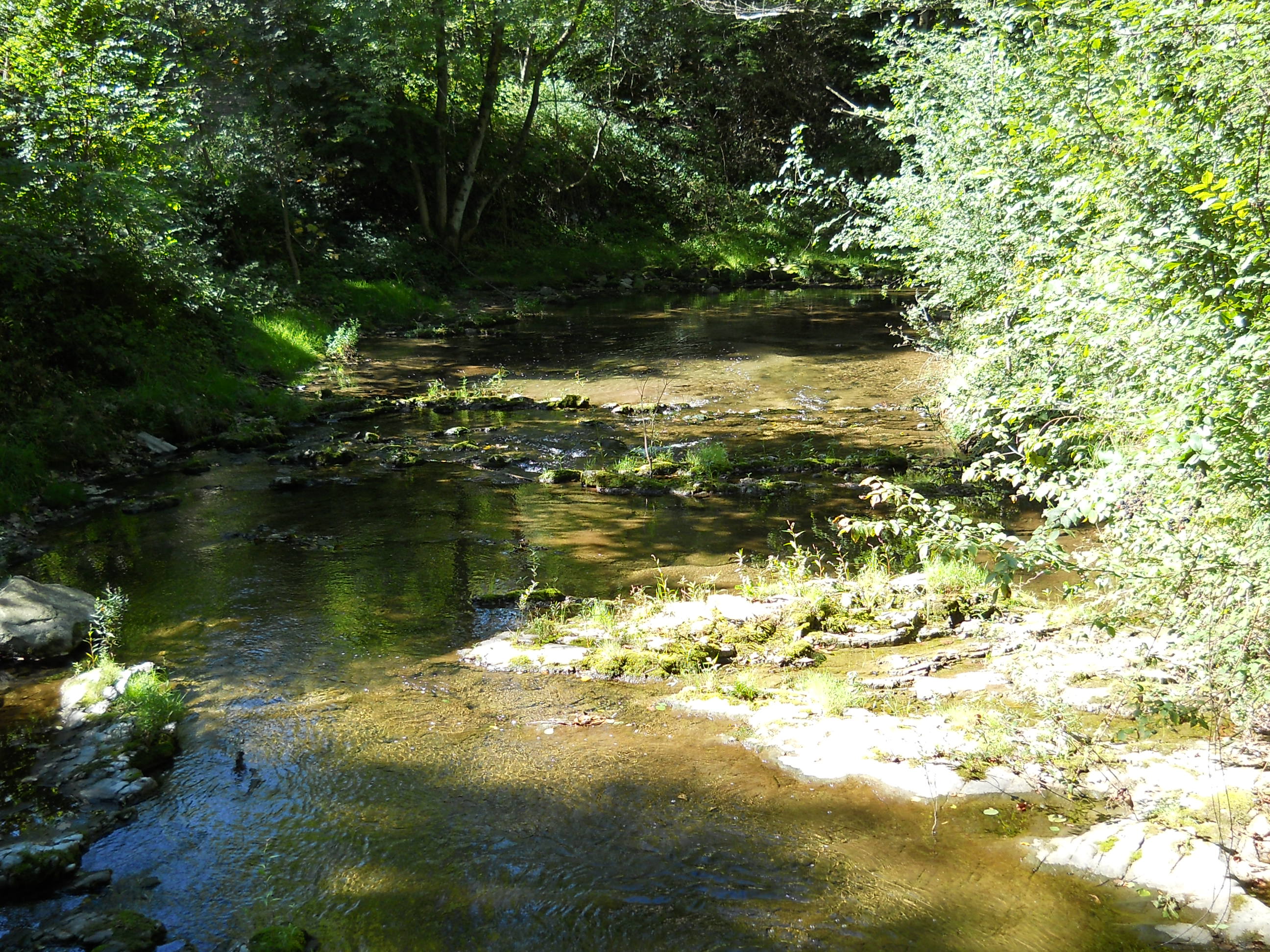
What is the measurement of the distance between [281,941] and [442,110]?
25905mm

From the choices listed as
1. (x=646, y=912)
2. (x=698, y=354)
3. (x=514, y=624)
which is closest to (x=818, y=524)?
(x=514, y=624)

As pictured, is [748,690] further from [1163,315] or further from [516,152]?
[516,152]

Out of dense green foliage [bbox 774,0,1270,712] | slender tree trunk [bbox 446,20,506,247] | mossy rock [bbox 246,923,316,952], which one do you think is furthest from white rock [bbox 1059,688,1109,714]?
slender tree trunk [bbox 446,20,506,247]

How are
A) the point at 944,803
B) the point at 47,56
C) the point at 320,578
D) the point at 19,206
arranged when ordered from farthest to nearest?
the point at 47,56 → the point at 19,206 → the point at 320,578 → the point at 944,803

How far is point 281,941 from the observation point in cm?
407

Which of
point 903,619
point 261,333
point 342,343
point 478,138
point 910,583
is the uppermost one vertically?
point 478,138

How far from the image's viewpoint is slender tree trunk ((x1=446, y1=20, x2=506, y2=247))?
2606cm

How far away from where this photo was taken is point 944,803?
5.02 m

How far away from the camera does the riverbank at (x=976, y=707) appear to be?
4.39m

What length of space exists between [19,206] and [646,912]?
12.8 metres

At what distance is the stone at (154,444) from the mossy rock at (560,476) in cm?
551

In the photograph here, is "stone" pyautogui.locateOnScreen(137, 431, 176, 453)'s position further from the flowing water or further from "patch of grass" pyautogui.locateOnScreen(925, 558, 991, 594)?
"patch of grass" pyautogui.locateOnScreen(925, 558, 991, 594)

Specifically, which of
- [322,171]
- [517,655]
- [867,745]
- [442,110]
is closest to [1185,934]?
[867,745]

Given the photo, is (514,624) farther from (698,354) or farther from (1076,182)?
(698,354)
